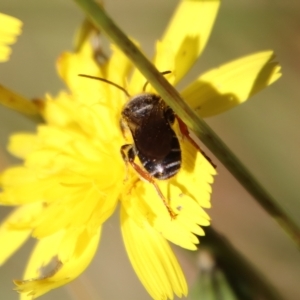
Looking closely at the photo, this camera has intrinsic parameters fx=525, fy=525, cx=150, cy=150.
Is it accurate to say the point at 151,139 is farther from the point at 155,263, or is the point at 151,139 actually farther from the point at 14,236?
the point at 14,236

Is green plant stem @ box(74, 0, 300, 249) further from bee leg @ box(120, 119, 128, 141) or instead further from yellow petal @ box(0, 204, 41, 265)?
yellow petal @ box(0, 204, 41, 265)

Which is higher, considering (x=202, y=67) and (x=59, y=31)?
(x=202, y=67)

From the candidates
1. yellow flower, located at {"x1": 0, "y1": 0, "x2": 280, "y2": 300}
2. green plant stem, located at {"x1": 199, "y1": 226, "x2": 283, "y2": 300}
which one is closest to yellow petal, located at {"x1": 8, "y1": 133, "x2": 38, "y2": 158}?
yellow flower, located at {"x1": 0, "y1": 0, "x2": 280, "y2": 300}

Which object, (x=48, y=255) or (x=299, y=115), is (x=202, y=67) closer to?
(x=299, y=115)

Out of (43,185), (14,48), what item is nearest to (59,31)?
(14,48)

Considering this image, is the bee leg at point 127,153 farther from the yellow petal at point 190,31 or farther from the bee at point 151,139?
the yellow petal at point 190,31

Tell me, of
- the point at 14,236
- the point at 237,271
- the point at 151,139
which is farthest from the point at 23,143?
the point at 237,271
